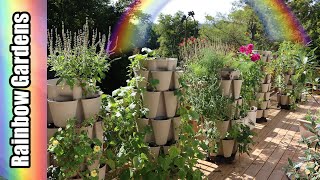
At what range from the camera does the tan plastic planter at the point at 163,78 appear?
6.89 feet

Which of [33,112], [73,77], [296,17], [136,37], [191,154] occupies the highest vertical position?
[296,17]

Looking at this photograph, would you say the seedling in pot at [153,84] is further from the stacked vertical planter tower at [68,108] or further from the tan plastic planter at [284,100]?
the tan plastic planter at [284,100]

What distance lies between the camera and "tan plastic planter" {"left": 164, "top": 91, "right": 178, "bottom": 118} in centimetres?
216

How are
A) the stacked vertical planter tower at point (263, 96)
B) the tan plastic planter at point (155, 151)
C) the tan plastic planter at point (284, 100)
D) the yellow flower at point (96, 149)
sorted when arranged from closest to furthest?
the yellow flower at point (96, 149)
the tan plastic planter at point (155, 151)
the stacked vertical planter tower at point (263, 96)
the tan plastic planter at point (284, 100)

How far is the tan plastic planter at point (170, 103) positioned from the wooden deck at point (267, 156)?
0.83 metres

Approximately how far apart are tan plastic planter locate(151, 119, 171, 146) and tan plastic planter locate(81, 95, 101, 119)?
0.55 meters

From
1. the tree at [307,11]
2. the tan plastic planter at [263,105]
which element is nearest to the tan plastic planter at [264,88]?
the tan plastic planter at [263,105]

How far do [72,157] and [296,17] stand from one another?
484 inches

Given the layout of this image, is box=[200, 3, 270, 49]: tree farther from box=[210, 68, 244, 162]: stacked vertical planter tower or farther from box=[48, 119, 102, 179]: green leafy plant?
box=[48, 119, 102, 179]: green leafy plant

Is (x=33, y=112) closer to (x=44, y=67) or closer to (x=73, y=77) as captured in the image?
(x=44, y=67)

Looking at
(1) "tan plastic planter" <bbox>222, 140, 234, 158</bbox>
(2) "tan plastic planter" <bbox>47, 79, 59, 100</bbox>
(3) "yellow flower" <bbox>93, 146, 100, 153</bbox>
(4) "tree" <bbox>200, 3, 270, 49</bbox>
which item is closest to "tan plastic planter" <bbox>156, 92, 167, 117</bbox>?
(3) "yellow flower" <bbox>93, 146, 100, 153</bbox>

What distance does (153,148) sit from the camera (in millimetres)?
2178

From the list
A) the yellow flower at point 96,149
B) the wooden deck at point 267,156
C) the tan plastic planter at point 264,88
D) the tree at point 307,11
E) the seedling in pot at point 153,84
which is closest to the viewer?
the yellow flower at point 96,149

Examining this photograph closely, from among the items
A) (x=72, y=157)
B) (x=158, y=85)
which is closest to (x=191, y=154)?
(x=158, y=85)
